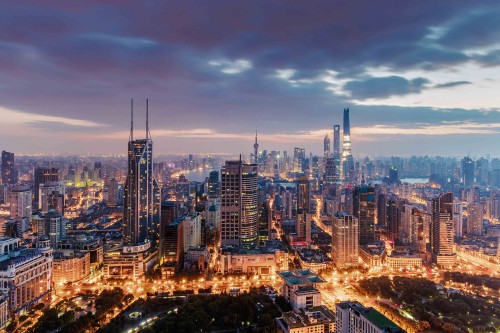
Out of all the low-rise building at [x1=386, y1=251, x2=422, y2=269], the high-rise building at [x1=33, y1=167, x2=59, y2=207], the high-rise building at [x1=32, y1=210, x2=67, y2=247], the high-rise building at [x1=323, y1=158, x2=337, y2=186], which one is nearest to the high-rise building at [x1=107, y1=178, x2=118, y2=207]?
the high-rise building at [x1=33, y1=167, x2=59, y2=207]

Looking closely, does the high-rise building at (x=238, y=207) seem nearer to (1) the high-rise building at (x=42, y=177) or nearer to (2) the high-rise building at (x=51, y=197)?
(2) the high-rise building at (x=51, y=197)

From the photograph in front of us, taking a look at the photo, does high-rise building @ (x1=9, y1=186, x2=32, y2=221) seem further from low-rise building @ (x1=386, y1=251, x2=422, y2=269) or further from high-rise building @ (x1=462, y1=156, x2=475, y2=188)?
high-rise building @ (x1=462, y1=156, x2=475, y2=188)

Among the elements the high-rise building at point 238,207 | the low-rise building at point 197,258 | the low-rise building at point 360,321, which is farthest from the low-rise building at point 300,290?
the high-rise building at point 238,207

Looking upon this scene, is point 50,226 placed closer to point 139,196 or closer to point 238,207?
point 139,196

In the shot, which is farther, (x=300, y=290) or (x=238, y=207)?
(x=238, y=207)

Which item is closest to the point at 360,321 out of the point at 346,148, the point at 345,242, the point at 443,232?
the point at 345,242

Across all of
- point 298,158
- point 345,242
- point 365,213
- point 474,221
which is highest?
point 298,158
